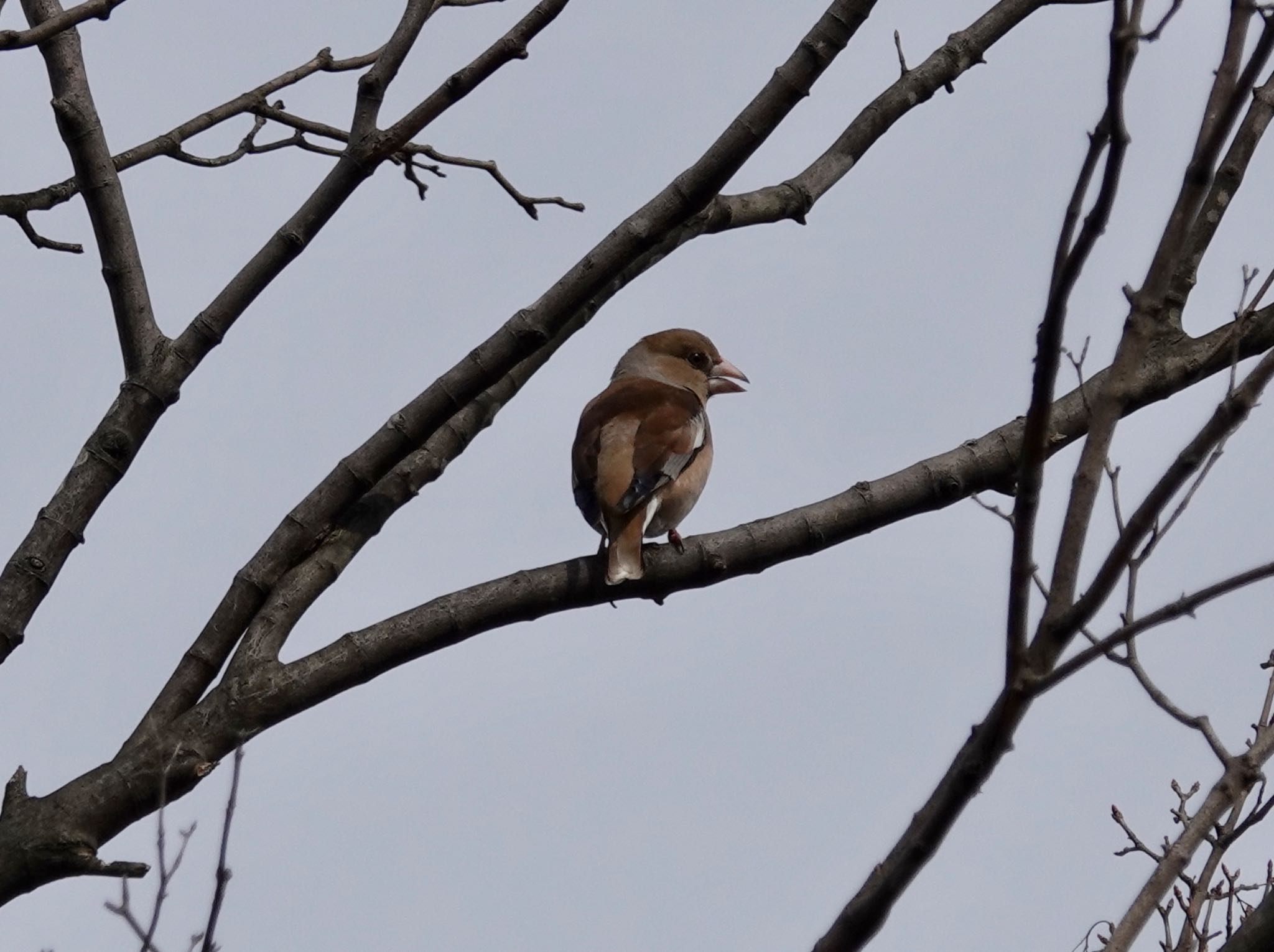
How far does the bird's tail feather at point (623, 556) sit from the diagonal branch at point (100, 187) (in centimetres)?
150

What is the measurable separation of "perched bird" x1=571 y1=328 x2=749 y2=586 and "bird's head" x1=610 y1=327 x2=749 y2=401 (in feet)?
1.76

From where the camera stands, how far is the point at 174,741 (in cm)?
417

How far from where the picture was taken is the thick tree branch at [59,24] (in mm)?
3412

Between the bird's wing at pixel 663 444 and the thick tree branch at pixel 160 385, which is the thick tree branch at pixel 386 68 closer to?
the thick tree branch at pixel 160 385

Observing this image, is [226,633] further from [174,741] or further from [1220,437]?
[1220,437]

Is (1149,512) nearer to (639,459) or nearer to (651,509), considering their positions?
(651,509)

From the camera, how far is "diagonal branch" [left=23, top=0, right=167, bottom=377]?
465 centimetres

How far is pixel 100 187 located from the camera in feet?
15.5

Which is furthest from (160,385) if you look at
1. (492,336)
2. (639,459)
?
(639,459)

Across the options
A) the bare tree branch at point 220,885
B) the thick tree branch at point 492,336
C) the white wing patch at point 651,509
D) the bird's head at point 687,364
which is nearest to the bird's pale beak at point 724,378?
the bird's head at point 687,364

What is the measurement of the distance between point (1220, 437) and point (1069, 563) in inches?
10.9

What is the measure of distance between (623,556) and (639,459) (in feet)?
4.76

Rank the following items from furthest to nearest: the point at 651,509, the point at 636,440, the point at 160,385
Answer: the point at 636,440, the point at 651,509, the point at 160,385

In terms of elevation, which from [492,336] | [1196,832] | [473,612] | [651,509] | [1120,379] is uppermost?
[651,509]
